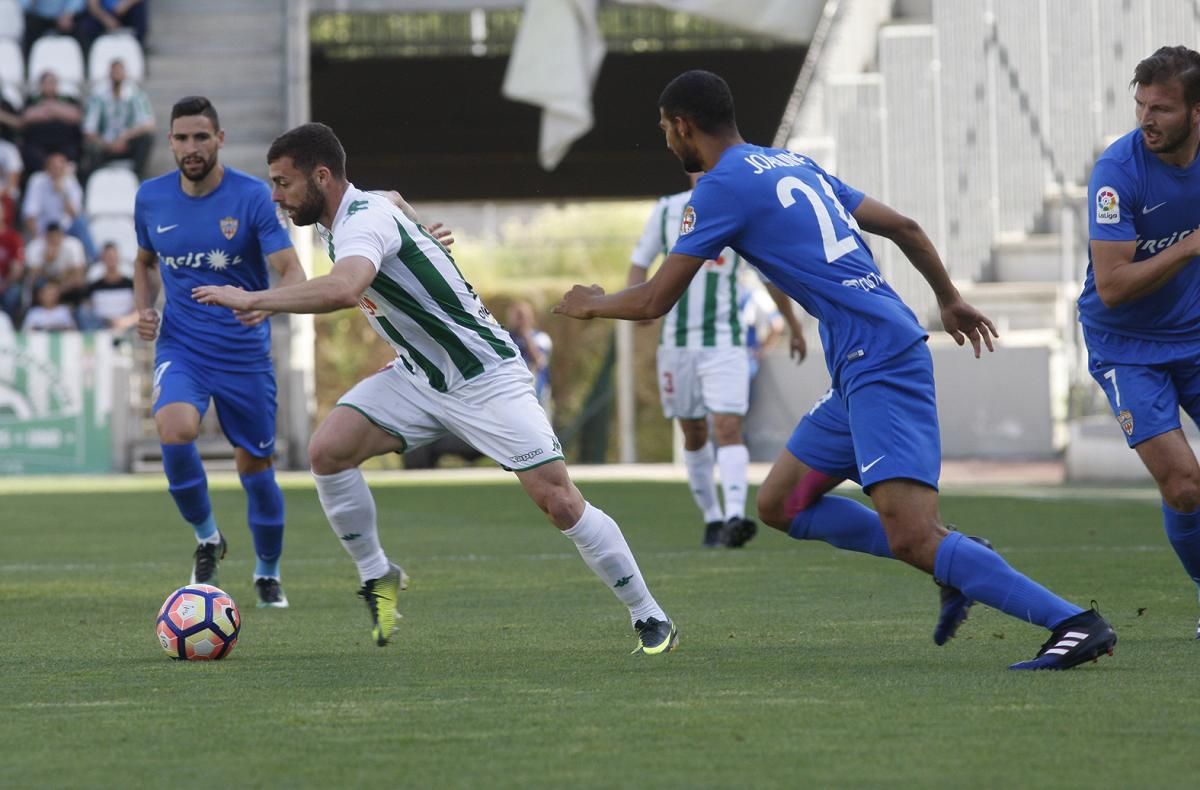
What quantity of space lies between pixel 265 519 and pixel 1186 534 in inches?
161

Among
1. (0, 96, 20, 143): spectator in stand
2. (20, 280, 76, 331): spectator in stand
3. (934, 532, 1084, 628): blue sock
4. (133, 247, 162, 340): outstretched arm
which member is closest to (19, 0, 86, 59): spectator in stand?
(0, 96, 20, 143): spectator in stand

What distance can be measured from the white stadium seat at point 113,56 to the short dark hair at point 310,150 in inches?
811

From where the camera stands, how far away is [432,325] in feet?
21.4

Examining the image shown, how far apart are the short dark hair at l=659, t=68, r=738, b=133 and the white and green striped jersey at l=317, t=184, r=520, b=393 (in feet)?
3.22

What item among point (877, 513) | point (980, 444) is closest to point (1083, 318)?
point (877, 513)

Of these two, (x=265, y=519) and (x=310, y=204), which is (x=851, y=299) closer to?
(x=310, y=204)

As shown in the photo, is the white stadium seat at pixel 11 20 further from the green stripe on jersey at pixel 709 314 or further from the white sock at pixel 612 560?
the white sock at pixel 612 560

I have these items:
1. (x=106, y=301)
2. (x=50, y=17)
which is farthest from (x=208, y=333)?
(x=50, y=17)

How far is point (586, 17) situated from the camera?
25391mm

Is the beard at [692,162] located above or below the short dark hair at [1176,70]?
below

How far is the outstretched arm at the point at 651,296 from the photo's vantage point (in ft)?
19.2

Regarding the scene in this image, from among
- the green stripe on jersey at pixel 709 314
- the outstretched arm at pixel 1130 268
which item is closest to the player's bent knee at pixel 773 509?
the outstretched arm at pixel 1130 268

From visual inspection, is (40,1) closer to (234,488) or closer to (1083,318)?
(234,488)

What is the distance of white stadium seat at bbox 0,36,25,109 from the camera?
25.9 meters
